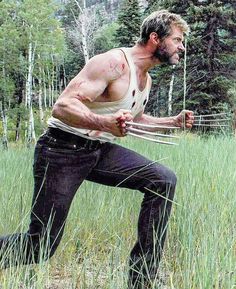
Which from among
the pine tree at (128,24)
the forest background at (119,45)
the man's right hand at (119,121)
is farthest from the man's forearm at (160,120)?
the pine tree at (128,24)

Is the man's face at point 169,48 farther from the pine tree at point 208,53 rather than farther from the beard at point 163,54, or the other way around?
the pine tree at point 208,53

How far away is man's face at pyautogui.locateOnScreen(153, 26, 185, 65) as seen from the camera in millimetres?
2664

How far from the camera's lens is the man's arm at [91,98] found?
7.47 feet

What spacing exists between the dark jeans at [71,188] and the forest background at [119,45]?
121 cm

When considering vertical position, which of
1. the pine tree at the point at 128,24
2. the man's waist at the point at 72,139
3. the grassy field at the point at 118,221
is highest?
the pine tree at the point at 128,24

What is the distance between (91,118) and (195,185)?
1.24m

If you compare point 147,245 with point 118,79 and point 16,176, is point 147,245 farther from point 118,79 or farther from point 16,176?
point 16,176

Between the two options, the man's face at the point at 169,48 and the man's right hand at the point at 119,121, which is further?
the man's face at the point at 169,48

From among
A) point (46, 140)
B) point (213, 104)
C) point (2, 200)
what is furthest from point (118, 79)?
point (213, 104)

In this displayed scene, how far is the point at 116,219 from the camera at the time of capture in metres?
3.33

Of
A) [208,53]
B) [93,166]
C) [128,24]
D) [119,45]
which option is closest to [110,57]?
[93,166]

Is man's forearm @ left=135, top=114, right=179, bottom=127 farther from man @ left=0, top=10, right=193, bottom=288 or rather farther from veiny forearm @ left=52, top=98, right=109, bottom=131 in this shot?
veiny forearm @ left=52, top=98, right=109, bottom=131

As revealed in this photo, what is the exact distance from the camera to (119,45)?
2692 cm

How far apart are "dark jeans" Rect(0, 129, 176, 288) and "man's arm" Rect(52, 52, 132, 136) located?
182 mm
